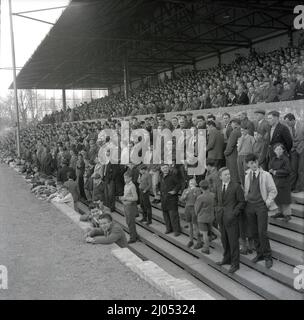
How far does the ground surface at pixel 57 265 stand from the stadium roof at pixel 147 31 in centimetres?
1005

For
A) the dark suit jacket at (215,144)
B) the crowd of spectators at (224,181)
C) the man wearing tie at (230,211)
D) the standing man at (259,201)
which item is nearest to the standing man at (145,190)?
the crowd of spectators at (224,181)

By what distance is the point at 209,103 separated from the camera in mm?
15109

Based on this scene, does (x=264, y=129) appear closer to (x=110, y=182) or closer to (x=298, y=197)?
(x=298, y=197)

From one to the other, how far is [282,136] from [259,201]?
5.56ft

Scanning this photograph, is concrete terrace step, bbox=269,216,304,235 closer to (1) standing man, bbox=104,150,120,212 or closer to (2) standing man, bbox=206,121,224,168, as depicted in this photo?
(2) standing man, bbox=206,121,224,168

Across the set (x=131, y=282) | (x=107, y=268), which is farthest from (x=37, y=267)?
(x=131, y=282)

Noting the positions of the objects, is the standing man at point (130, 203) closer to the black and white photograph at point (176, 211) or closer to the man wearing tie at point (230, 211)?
the black and white photograph at point (176, 211)

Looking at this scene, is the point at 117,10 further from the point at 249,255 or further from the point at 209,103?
the point at 249,255

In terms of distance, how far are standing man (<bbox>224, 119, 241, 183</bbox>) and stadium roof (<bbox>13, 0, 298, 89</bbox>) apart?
33.0ft

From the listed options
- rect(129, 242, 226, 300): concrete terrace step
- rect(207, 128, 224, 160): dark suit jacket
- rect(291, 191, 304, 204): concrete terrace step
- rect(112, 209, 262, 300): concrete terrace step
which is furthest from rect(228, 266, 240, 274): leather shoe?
rect(207, 128, 224, 160): dark suit jacket

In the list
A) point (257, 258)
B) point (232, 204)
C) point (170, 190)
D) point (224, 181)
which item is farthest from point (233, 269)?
point (170, 190)

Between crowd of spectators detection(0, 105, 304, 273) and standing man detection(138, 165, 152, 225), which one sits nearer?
crowd of spectators detection(0, 105, 304, 273)

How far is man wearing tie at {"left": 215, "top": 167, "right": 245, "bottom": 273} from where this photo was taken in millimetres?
7059

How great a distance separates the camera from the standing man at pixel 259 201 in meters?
6.82
